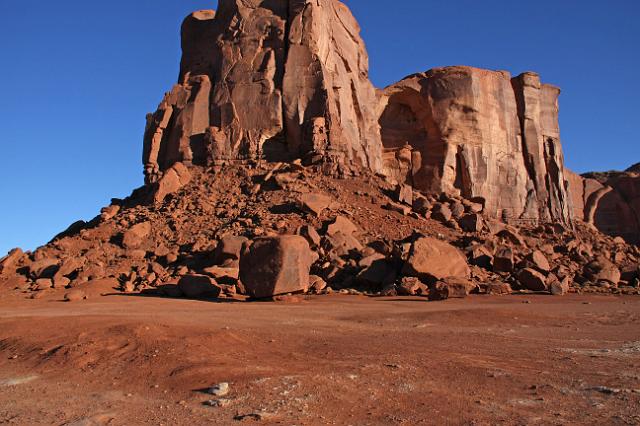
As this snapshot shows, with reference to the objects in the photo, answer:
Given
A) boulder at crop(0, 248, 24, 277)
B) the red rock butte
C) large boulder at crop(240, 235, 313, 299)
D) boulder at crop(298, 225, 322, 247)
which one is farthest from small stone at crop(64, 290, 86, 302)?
the red rock butte

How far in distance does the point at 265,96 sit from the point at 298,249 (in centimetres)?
1214

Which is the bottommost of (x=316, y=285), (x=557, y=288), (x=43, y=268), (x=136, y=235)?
(x=557, y=288)

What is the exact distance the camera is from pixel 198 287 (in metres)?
15.6

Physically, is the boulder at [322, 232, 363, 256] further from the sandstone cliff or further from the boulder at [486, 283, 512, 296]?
the sandstone cliff

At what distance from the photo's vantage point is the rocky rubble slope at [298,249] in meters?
15.7

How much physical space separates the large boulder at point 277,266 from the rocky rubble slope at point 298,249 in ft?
0.08

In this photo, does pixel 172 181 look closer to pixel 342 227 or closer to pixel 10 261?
pixel 10 261

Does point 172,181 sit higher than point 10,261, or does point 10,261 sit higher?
point 172,181

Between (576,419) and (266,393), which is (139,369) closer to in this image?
(266,393)

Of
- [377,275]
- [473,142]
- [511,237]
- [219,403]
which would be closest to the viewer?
[219,403]

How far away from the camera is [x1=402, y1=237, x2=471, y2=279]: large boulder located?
627 inches

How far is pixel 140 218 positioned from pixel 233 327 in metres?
14.2

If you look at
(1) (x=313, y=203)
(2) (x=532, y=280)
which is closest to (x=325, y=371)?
(2) (x=532, y=280)

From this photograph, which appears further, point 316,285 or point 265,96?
point 265,96
